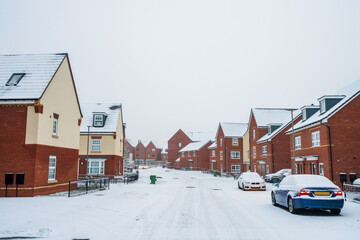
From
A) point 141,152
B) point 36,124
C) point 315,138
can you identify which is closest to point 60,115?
point 36,124

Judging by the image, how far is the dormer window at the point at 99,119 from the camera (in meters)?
37.8

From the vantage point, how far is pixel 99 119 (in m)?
38.0

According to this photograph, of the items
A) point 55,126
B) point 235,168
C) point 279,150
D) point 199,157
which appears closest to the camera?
point 55,126

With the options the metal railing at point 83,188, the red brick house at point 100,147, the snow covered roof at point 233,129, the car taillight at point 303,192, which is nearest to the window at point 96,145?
the red brick house at point 100,147

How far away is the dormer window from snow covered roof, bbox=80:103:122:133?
1.37 ft

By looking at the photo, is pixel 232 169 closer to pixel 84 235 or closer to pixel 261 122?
pixel 261 122

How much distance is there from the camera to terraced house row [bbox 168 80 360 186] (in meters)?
25.6

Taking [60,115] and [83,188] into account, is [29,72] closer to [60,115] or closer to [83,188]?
[60,115]

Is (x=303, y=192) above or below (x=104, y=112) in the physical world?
below

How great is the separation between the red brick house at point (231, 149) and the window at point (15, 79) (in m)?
45.3

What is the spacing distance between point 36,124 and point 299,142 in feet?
84.0

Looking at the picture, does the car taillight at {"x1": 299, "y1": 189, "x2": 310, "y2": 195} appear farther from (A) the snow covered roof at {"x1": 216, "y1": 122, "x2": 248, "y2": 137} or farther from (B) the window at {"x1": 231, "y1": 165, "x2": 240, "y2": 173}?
(A) the snow covered roof at {"x1": 216, "y1": 122, "x2": 248, "y2": 137}

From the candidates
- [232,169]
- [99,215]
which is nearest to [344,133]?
[99,215]

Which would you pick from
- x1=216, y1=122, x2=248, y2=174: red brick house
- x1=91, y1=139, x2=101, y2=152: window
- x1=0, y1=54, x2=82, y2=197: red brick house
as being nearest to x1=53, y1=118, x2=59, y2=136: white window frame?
x1=0, y1=54, x2=82, y2=197: red brick house
